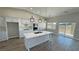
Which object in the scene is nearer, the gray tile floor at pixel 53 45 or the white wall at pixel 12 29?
→ the gray tile floor at pixel 53 45

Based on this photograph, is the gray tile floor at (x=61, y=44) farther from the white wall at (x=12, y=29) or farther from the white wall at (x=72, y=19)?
the white wall at (x=12, y=29)

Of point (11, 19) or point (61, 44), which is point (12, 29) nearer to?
point (11, 19)

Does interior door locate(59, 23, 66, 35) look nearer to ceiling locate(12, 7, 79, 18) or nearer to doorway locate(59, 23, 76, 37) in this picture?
doorway locate(59, 23, 76, 37)

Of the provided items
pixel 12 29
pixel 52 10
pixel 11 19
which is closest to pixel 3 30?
pixel 12 29

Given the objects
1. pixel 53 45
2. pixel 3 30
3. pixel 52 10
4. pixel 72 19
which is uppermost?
pixel 52 10

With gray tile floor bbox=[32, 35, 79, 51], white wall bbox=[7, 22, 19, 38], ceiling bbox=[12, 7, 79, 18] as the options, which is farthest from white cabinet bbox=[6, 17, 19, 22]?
gray tile floor bbox=[32, 35, 79, 51]

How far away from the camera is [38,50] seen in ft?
6.17

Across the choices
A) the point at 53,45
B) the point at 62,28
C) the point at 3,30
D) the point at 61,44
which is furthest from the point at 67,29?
the point at 3,30

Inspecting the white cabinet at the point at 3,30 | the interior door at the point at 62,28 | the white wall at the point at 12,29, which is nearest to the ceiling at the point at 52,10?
the interior door at the point at 62,28

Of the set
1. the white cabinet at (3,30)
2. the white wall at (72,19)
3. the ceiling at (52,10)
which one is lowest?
the white cabinet at (3,30)

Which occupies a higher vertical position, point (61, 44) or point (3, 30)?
point (3, 30)

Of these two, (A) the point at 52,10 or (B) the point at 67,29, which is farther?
(B) the point at 67,29
